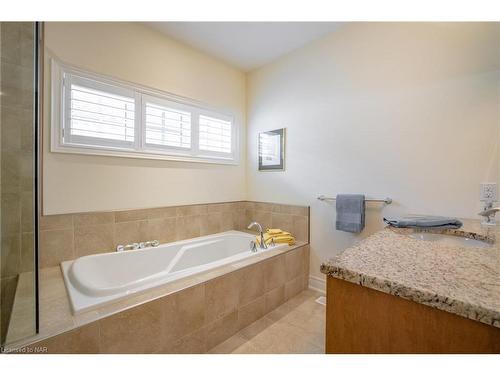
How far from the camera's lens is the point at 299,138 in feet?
8.09

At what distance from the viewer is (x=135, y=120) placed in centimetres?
205

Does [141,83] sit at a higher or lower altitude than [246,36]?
lower

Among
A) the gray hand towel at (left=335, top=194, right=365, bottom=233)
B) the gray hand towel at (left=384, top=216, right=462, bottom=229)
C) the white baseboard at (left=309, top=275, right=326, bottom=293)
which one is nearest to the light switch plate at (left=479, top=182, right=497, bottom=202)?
the gray hand towel at (left=384, top=216, right=462, bottom=229)

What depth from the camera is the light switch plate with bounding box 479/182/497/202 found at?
140 cm

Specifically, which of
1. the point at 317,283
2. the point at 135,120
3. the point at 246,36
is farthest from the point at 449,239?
the point at 135,120

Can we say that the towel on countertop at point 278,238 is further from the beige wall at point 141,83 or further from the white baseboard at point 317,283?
the beige wall at point 141,83

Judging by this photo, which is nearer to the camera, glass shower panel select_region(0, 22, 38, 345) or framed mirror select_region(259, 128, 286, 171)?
glass shower panel select_region(0, 22, 38, 345)

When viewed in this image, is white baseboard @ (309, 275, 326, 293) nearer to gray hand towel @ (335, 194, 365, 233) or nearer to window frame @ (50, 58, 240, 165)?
gray hand towel @ (335, 194, 365, 233)

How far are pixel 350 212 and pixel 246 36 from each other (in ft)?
6.72

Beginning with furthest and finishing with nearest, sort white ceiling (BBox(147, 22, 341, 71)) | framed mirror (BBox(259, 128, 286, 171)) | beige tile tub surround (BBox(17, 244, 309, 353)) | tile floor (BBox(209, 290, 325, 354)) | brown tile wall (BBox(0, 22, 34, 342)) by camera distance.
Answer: framed mirror (BBox(259, 128, 286, 171)) < white ceiling (BBox(147, 22, 341, 71)) < tile floor (BBox(209, 290, 325, 354)) < brown tile wall (BBox(0, 22, 34, 342)) < beige tile tub surround (BBox(17, 244, 309, 353))

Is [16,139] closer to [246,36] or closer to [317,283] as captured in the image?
[246,36]

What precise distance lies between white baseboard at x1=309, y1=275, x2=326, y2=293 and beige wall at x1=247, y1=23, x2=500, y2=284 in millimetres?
97

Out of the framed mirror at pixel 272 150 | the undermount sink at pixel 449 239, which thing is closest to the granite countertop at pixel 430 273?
the undermount sink at pixel 449 239
